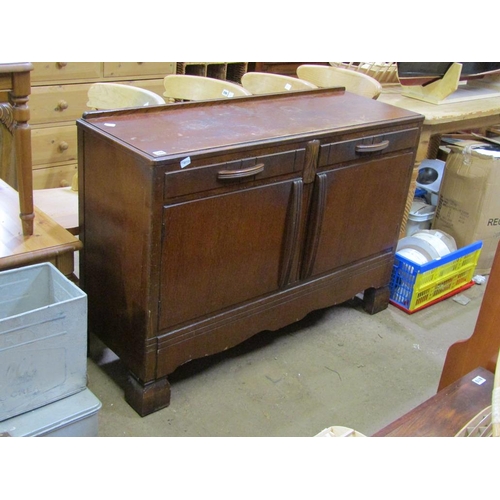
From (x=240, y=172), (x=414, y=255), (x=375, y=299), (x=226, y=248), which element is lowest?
(x=375, y=299)

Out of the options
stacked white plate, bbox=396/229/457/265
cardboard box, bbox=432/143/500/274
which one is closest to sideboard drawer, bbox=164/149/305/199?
stacked white plate, bbox=396/229/457/265

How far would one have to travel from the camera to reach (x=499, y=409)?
860mm

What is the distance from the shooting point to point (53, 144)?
319 cm

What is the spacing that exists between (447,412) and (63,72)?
2489 mm

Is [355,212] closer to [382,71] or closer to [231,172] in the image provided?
[231,172]

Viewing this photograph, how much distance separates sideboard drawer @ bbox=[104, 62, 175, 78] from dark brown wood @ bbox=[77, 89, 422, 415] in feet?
4.21

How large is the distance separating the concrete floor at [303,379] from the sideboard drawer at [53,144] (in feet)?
4.24

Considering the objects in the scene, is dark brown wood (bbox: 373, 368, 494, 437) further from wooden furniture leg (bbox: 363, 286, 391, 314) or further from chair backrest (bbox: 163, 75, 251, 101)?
chair backrest (bbox: 163, 75, 251, 101)

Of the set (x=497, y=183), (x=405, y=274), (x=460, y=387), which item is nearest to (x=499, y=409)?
(x=460, y=387)

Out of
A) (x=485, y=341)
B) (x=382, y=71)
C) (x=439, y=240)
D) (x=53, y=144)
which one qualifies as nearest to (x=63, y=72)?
(x=53, y=144)

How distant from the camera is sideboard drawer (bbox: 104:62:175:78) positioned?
325 centimetres

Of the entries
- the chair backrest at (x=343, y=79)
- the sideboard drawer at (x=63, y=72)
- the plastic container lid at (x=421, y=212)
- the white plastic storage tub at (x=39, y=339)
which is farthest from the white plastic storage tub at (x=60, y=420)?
the plastic container lid at (x=421, y=212)

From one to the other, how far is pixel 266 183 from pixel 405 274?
100 cm

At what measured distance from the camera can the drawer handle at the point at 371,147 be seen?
6.98 feet
